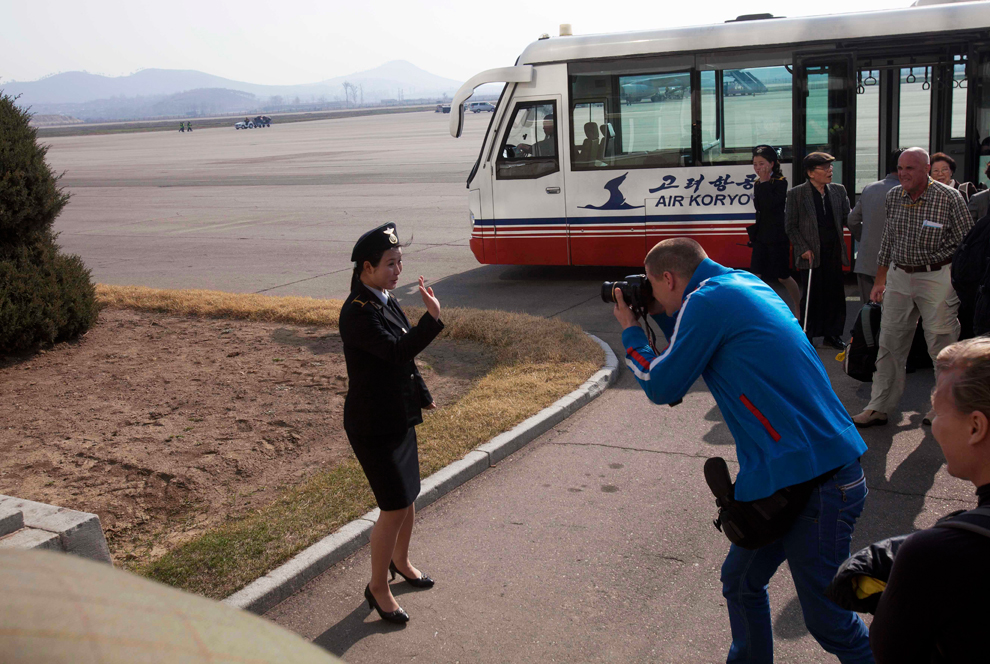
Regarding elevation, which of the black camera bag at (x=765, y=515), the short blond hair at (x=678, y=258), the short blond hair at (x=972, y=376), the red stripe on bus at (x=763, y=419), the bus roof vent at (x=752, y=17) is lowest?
the black camera bag at (x=765, y=515)

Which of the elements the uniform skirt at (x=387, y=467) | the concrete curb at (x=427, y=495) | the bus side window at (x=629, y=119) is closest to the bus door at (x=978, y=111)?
the bus side window at (x=629, y=119)

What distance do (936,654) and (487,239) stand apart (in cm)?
1094

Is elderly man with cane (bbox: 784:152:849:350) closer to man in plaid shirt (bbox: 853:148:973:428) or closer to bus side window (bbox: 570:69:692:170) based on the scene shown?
man in plaid shirt (bbox: 853:148:973:428)

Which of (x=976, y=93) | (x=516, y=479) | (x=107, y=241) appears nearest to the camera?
(x=516, y=479)

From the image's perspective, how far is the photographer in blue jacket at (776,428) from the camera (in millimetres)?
3025

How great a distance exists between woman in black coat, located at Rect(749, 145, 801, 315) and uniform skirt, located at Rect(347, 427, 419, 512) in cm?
587

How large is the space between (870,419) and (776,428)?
3.81 meters

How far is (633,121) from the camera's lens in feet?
38.5

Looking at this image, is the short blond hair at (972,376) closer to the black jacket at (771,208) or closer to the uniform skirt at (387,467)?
the uniform skirt at (387,467)

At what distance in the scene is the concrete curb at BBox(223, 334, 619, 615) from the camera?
14.6 ft

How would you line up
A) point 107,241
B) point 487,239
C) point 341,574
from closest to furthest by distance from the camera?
point 341,574 → point 487,239 → point 107,241

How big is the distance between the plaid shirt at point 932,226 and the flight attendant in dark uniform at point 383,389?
12.6 ft

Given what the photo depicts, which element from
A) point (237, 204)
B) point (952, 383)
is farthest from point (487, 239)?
point (237, 204)

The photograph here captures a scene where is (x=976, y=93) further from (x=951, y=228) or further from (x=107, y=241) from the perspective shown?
(x=107, y=241)
